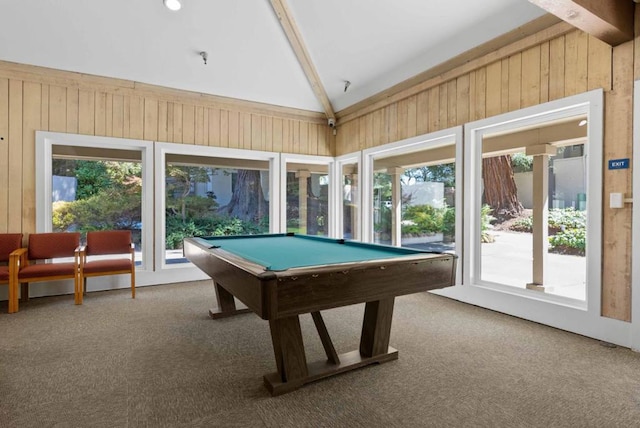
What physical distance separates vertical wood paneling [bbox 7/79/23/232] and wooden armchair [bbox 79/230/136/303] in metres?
0.82

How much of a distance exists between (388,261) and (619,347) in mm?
2220

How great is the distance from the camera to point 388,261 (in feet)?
6.61

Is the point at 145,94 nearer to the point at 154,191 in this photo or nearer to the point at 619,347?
the point at 154,191

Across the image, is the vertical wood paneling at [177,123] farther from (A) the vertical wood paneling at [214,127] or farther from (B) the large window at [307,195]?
(B) the large window at [307,195]

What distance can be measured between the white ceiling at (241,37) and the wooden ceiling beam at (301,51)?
0.08 metres

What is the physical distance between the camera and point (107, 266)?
4.03 meters

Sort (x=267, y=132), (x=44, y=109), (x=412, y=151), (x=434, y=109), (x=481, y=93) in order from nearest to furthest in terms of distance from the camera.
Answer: (x=481, y=93) < (x=44, y=109) < (x=434, y=109) < (x=412, y=151) < (x=267, y=132)

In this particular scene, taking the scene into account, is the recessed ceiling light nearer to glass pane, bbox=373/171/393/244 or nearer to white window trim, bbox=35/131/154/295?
white window trim, bbox=35/131/154/295

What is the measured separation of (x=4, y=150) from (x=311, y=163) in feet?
13.9

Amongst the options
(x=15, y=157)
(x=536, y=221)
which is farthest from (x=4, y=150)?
(x=536, y=221)

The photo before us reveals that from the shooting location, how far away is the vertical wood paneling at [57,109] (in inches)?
171

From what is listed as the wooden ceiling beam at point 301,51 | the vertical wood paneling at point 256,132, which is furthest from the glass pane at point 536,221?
the vertical wood paneling at point 256,132

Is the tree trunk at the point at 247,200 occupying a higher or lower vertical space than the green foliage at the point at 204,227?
higher

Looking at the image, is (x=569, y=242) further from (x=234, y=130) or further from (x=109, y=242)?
(x=109, y=242)
